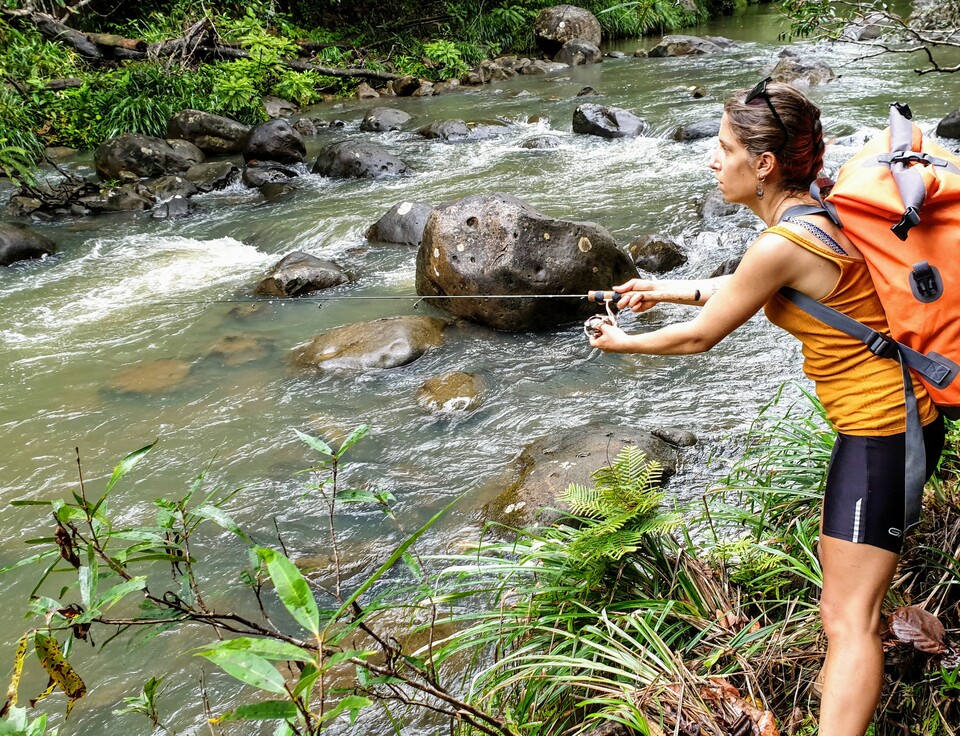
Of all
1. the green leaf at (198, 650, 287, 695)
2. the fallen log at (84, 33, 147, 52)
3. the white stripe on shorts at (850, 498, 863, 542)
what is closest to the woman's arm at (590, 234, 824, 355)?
the white stripe on shorts at (850, 498, 863, 542)

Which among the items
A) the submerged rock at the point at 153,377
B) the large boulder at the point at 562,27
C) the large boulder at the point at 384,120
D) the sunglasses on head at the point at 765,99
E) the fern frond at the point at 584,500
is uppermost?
the large boulder at the point at 562,27

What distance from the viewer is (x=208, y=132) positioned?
13.1 metres

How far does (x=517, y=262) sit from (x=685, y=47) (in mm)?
14896

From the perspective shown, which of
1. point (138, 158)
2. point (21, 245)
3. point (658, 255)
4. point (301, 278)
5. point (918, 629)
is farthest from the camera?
point (138, 158)

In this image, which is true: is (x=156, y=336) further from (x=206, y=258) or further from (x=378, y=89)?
(x=378, y=89)

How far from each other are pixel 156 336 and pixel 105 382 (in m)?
0.85

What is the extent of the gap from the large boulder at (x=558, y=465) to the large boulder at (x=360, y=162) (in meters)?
7.56

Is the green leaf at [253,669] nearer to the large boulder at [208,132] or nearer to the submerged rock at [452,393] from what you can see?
the submerged rock at [452,393]

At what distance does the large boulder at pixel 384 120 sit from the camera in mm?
14219

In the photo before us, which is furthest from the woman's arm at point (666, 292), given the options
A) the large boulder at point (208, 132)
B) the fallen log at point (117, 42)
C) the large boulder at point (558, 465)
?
the fallen log at point (117, 42)

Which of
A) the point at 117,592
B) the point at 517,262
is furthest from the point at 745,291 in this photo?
the point at 517,262

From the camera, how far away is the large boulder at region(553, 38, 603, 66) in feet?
64.0

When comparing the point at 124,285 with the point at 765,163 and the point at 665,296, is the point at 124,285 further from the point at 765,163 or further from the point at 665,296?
the point at 765,163

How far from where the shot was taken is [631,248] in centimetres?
743
